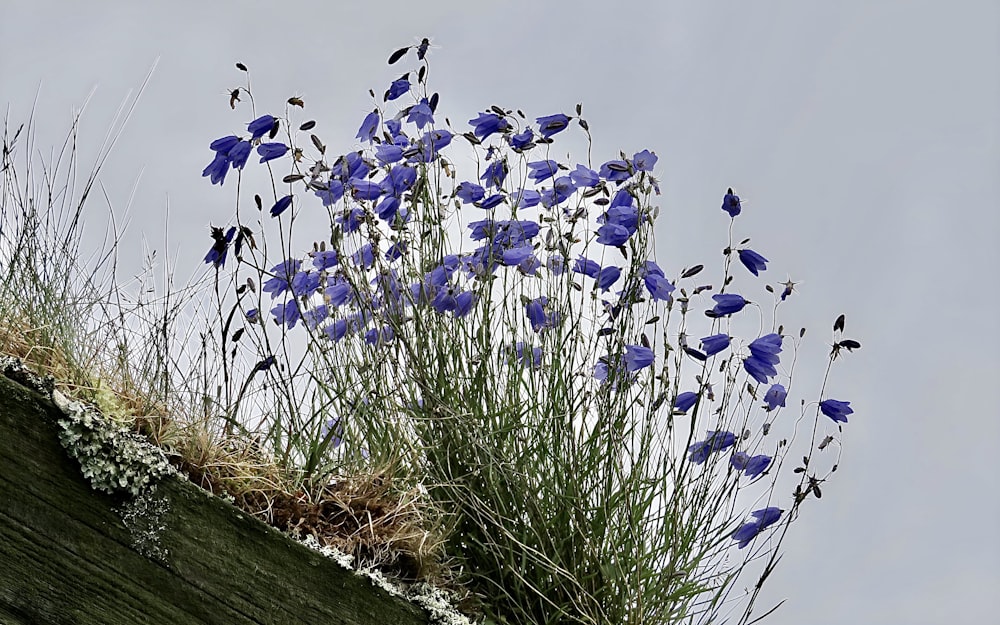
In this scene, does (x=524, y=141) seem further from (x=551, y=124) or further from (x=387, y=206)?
(x=387, y=206)

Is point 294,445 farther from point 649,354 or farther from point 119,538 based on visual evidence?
point 649,354

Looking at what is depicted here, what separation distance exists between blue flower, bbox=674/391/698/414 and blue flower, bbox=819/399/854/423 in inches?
18.4

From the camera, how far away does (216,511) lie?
2.68 meters

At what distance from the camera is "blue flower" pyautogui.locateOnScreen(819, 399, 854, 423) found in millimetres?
3438

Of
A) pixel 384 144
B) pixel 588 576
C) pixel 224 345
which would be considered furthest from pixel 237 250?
pixel 588 576

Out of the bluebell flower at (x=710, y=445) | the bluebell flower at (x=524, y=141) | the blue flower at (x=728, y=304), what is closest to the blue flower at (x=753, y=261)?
the blue flower at (x=728, y=304)

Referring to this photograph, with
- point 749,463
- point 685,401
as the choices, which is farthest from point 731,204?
point 749,463

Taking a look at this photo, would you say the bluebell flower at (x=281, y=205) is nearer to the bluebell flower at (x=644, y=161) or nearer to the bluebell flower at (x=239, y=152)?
the bluebell flower at (x=239, y=152)

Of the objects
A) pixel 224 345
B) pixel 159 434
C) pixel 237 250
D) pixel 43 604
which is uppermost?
pixel 237 250

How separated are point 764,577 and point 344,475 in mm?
1358

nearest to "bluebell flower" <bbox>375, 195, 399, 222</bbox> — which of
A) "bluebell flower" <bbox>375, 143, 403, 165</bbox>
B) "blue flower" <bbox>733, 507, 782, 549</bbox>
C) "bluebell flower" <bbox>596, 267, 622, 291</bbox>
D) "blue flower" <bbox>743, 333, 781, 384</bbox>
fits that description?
"bluebell flower" <bbox>375, 143, 403, 165</bbox>

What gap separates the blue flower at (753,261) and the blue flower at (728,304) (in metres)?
0.11

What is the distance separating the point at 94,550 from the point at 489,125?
5.39 feet

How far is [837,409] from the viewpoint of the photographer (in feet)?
11.3
